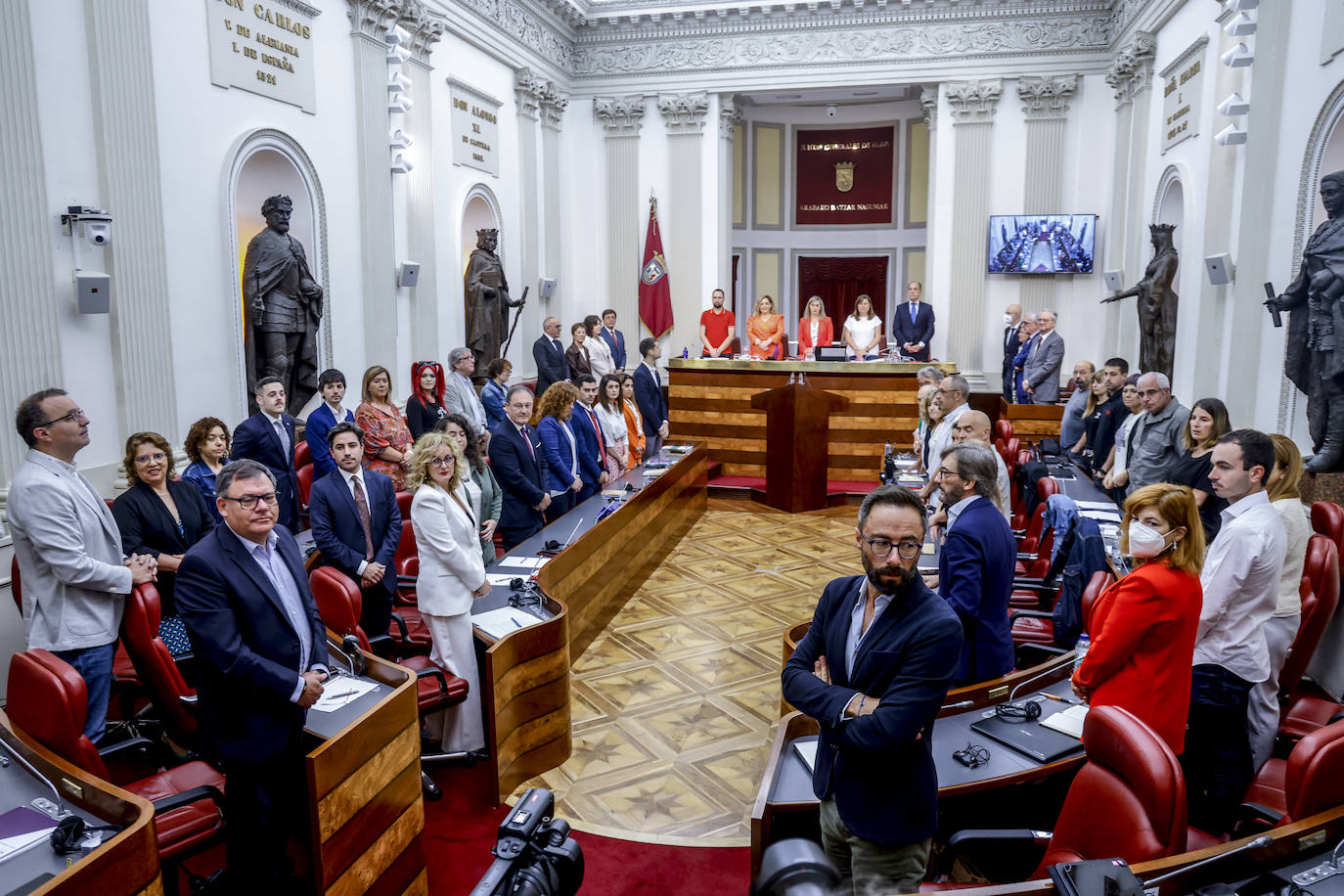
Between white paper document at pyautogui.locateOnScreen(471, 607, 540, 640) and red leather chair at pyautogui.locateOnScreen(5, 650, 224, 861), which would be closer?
red leather chair at pyautogui.locateOnScreen(5, 650, 224, 861)

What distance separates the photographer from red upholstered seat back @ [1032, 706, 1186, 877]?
207cm

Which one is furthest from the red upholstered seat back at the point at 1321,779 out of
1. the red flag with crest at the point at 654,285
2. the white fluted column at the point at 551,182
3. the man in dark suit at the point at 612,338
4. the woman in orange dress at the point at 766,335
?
the red flag with crest at the point at 654,285

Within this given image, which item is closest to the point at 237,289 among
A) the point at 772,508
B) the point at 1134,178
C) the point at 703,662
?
the point at 703,662

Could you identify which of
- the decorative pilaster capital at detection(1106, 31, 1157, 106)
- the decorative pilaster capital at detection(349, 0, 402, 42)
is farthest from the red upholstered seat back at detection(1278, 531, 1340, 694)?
the decorative pilaster capital at detection(1106, 31, 1157, 106)

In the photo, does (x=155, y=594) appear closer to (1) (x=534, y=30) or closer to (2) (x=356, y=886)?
(2) (x=356, y=886)

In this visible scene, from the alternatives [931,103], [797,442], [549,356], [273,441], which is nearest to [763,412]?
[797,442]

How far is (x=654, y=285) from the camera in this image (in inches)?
524

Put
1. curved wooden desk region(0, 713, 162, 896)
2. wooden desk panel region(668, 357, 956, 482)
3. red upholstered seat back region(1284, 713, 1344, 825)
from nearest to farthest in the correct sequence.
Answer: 1. curved wooden desk region(0, 713, 162, 896)
2. red upholstered seat back region(1284, 713, 1344, 825)
3. wooden desk panel region(668, 357, 956, 482)

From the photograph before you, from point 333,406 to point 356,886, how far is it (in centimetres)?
368

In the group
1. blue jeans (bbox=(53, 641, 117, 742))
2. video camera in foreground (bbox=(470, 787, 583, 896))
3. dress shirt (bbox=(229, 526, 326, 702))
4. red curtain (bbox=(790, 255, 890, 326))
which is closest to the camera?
video camera in foreground (bbox=(470, 787, 583, 896))

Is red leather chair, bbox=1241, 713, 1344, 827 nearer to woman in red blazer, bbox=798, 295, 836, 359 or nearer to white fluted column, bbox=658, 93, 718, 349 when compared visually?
woman in red blazer, bbox=798, 295, 836, 359

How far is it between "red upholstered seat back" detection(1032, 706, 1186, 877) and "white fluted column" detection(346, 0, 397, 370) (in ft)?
24.2

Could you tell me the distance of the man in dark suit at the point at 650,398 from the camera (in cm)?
955

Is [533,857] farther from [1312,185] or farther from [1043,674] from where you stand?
[1312,185]
